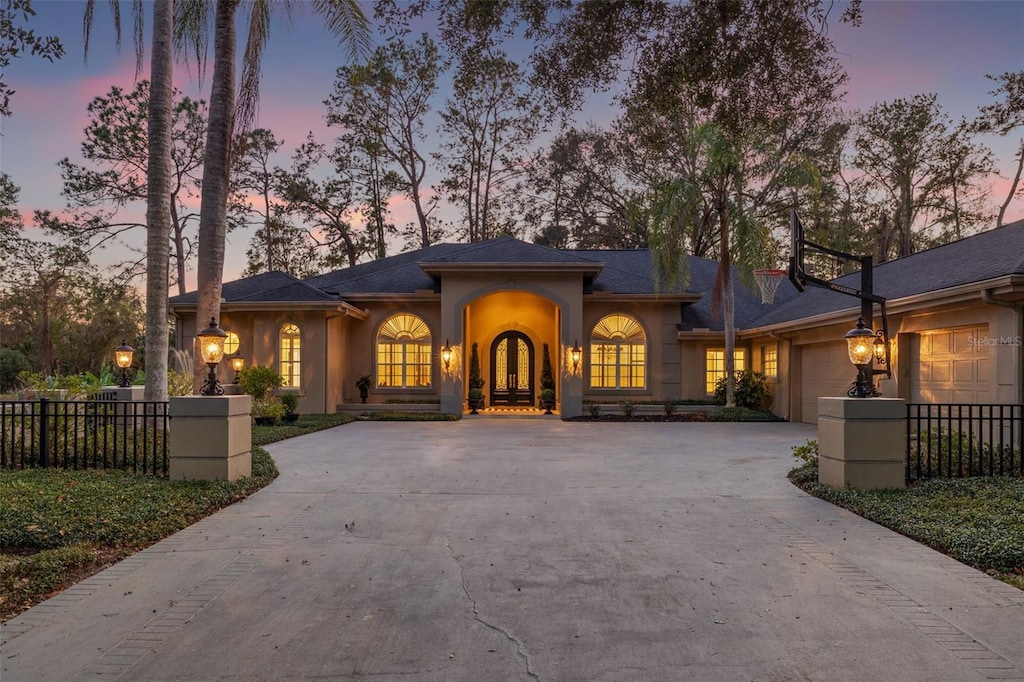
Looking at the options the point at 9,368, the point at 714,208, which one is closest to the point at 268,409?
the point at 714,208

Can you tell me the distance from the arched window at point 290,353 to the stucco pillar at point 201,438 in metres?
11.6

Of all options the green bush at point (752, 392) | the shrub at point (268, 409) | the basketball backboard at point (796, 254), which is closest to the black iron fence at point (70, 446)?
the shrub at point (268, 409)

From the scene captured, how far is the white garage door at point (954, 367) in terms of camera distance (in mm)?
10258

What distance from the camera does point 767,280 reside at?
18.9 m

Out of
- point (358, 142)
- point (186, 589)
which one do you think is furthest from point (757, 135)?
point (358, 142)

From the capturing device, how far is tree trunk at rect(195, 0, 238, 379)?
11578 millimetres

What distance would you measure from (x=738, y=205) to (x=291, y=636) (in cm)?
1694

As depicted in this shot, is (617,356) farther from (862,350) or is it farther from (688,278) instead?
(862,350)

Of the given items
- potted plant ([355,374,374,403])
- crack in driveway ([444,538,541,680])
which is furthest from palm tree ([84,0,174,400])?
potted plant ([355,374,374,403])

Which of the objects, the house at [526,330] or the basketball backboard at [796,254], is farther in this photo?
the house at [526,330]

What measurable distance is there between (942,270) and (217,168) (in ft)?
45.8

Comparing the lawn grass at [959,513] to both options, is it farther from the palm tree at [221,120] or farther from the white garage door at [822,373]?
the palm tree at [221,120]

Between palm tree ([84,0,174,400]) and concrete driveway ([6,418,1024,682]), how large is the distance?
5.06 meters

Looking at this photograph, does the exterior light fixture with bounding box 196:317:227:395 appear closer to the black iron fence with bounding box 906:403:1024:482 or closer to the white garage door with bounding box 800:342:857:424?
the black iron fence with bounding box 906:403:1024:482
